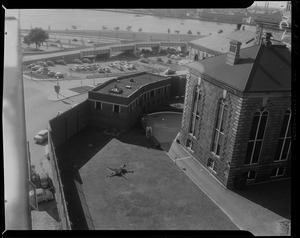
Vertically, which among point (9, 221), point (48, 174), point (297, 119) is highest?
point (297, 119)

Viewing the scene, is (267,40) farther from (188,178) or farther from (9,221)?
(9,221)

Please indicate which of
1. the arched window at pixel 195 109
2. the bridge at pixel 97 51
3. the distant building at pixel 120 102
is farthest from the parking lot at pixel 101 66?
the arched window at pixel 195 109

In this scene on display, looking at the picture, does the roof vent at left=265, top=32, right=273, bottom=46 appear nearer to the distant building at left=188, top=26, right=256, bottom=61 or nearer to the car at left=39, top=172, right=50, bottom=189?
the car at left=39, top=172, right=50, bottom=189

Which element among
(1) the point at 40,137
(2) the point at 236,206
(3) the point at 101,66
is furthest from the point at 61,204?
(3) the point at 101,66

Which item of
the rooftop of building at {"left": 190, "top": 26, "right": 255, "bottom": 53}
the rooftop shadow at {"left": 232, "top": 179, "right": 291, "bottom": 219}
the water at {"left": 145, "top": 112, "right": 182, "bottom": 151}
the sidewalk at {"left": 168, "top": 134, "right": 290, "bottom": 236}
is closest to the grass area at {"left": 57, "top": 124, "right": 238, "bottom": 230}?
the sidewalk at {"left": 168, "top": 134, "right": 290, "bottom": 236}

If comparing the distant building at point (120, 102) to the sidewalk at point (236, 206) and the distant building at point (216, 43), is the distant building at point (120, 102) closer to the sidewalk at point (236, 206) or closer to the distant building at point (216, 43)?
the sidewalk at point (236, 206)

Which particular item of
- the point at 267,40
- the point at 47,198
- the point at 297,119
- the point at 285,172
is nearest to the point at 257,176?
the point at 285,172
